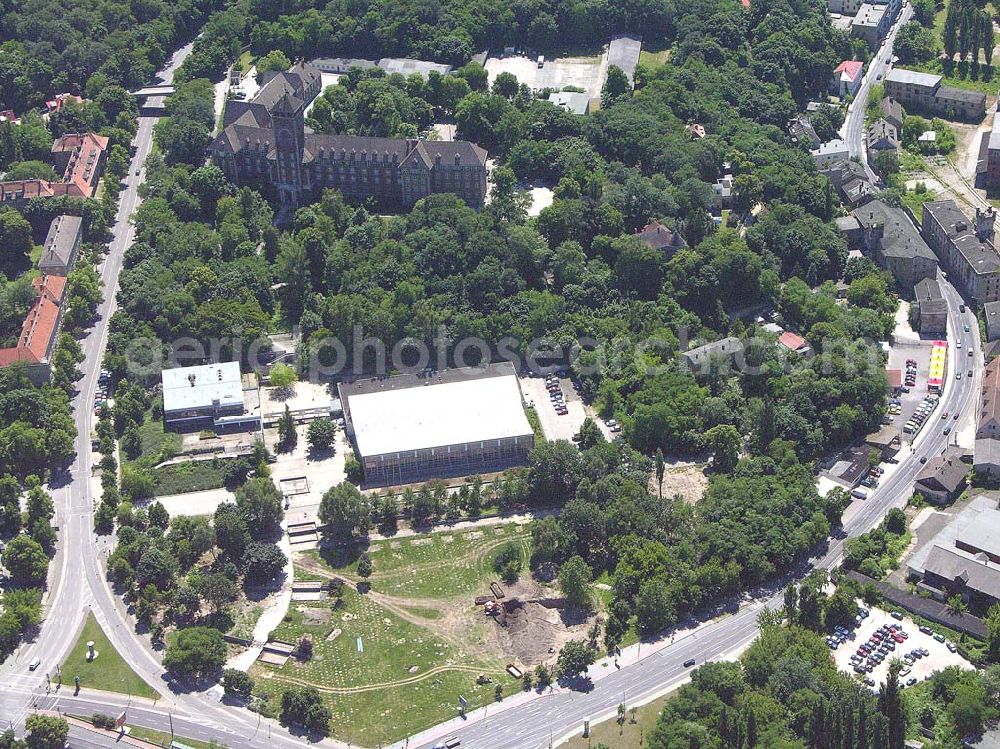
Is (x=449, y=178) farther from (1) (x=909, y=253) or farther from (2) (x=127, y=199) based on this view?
(1) (x=909, y=253)

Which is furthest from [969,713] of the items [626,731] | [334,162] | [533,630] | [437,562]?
[334,162]

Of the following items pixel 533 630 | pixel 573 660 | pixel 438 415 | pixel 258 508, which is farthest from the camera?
pixel 438 415

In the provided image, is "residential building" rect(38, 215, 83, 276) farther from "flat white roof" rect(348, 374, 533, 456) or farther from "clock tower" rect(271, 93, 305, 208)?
"flat white roof" rect(348, 374, 533, 456)

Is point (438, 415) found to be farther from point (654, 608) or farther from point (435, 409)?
point (654, 608)

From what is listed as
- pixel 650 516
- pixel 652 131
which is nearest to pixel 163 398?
pixel 650 516

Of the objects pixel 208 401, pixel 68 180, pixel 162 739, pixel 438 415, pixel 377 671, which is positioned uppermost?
pixel 68 180
